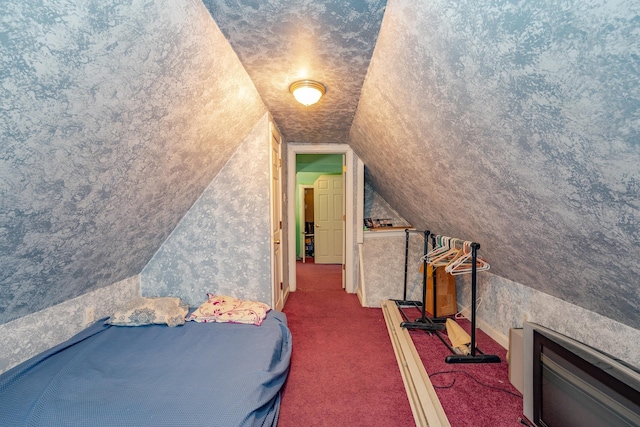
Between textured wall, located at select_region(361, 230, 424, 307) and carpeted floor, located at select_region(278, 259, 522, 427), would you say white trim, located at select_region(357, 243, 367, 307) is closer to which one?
textured wall, located at select_region(361, 230, 424, 307)

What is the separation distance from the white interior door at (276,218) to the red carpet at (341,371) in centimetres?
34

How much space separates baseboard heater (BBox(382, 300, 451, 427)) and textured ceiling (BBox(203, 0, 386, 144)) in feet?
7.24

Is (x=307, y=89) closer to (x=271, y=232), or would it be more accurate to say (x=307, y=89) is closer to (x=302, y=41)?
(x=302, y=41)

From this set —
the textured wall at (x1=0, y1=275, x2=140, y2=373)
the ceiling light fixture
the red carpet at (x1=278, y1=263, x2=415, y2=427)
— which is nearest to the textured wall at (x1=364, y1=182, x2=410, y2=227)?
the red carpet at (x1=278, y1=263, x2=415, y2=427)

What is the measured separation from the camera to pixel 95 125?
1.39 metres

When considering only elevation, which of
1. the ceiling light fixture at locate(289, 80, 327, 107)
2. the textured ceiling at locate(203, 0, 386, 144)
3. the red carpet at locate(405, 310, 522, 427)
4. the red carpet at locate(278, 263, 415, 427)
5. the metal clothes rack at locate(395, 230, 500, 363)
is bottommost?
the red carpet at locate(278, 263, 415, 427)

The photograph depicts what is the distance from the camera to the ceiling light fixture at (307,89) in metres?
2.29

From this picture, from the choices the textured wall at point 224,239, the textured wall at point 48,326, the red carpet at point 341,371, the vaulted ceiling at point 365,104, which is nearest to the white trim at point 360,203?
the red carpet at point 341,371

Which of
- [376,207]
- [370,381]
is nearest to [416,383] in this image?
[370,381]

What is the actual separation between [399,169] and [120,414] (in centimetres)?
263

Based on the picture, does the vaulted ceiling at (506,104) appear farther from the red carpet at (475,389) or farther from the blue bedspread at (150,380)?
the blue bedspread at (150,380)

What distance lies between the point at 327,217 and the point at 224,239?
396 cm

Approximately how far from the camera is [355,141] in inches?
149

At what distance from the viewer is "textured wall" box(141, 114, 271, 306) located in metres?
3.03
